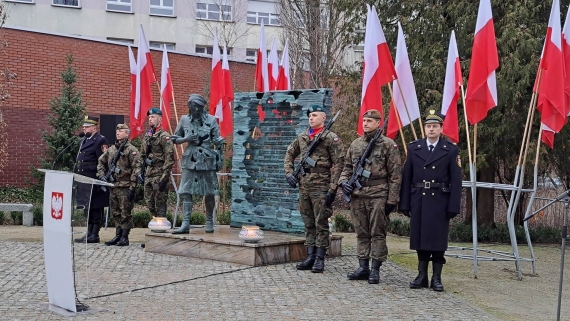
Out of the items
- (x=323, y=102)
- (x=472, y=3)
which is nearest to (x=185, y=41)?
(x=472, y=3)

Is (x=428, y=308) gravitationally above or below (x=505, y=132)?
below

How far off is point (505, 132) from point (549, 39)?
5.02 m

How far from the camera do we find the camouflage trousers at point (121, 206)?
10.7 m

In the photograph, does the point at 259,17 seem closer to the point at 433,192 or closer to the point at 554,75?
the point at 554,75

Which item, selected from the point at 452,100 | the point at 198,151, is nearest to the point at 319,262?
the point at 198,151

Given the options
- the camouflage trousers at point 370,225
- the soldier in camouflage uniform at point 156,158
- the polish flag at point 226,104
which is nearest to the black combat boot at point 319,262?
the camouflage trousers at point 370,225

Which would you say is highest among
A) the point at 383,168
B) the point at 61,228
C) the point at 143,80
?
the point at 143,80

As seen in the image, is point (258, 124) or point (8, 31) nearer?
point (258, 124)

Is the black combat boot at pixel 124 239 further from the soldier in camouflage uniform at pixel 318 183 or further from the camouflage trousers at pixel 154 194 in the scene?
the soldier in camouflage uniform at pixel 318 183

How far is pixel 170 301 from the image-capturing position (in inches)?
263

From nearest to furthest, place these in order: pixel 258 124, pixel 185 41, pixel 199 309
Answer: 1. pixel 199 309
2. pixel 258 124
3. pixel 185 41

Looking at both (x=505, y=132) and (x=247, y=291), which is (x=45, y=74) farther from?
(x=247, y=291)

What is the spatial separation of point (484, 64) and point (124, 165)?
5.62 metres

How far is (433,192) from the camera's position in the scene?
7.61 m
